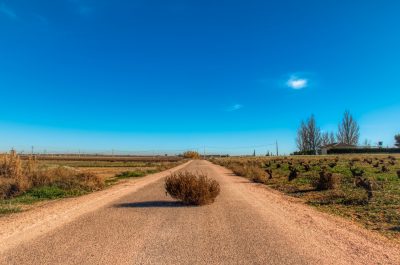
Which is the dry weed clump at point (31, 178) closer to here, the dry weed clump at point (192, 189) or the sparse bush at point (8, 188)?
the sparse bush at point (8, 188)

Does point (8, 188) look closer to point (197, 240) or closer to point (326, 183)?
point (197, 240)

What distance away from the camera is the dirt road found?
21.1ft

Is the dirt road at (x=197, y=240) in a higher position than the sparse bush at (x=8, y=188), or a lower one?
lower

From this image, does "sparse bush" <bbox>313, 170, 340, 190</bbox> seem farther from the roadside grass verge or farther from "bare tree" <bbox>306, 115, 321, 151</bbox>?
"bare tree" <bbox>306, 115, 321, 151</bbox>

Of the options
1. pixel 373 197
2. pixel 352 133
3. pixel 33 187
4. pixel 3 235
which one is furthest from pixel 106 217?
pixel 352 133

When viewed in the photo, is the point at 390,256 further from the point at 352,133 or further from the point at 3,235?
the point at 352,133

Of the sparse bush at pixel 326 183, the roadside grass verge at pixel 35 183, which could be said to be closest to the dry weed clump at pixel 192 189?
the roadside grass verge at pixel 35 183

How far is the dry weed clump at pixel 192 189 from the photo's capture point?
1330 cm

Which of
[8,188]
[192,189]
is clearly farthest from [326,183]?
[8,188]

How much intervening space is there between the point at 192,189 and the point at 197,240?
5583mm

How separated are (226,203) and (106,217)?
486cm

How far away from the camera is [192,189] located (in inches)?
528

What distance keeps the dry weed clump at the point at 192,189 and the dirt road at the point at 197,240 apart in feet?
5.01

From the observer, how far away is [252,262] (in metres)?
6.12
